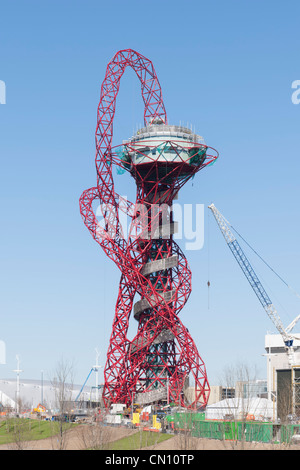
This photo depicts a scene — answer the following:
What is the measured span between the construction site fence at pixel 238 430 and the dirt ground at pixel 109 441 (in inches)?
42.7

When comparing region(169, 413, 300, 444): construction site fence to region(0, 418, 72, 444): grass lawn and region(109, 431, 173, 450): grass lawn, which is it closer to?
region(109, 431, 173, 450): grass lawn

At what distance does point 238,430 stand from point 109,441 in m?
14.6

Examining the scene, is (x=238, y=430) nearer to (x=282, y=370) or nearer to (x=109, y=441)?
(x=109, y=441)

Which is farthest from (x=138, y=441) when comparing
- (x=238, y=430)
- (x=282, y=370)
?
(x=282, y=370)

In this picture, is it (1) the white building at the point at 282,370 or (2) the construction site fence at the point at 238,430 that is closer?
(2) the construction site fence at the point at 238,430

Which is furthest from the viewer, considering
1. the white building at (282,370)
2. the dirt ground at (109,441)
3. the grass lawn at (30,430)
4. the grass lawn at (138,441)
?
the white building at (282,370)

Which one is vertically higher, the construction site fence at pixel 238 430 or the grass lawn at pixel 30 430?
the construction site fence at pixel 238 430

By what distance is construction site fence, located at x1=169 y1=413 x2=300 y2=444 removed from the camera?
276 ft

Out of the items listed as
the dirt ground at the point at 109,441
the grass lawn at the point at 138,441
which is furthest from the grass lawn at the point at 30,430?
the grass lawn at the point at 138,441

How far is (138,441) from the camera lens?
9281 cm

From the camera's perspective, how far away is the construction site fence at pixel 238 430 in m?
84.0

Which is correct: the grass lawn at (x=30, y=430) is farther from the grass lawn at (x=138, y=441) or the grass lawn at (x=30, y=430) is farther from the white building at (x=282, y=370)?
the white building at (x=282, y=370)
